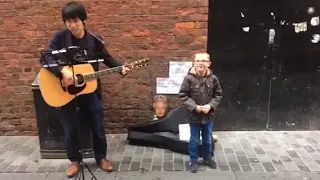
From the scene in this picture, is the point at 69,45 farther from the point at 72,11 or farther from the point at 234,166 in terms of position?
the point at 234,166

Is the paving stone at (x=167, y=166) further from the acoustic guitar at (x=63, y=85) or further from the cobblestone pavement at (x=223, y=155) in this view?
the acoustic guitar at (x=63, y=85)

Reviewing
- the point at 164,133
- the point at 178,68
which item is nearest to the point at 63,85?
the point at 164,133

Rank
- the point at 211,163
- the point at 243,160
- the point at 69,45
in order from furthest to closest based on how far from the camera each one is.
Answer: the point at 243,160
the point at 211,163
the point at 69,45

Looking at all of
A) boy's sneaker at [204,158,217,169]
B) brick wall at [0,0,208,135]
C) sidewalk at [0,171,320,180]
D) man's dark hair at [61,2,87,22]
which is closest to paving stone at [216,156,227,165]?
boy's sneaker at [204,158,217,169]

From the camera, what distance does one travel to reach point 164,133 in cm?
494

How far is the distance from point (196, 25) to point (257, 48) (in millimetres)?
881

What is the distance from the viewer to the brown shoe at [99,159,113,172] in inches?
172

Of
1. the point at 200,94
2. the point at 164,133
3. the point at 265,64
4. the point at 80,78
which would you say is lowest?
the point at 164,133

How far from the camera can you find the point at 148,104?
212 inches

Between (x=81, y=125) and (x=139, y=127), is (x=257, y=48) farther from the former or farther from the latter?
(x=81, y=125)

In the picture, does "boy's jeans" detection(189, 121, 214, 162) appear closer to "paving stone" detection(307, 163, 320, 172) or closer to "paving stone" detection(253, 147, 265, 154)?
"paving stone" detection(253, 147, 265, 154)

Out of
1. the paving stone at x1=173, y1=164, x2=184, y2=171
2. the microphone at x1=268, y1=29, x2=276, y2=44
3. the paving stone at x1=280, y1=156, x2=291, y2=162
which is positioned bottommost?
the paving stone at x1=173, y1=164, x2=184, y2=171

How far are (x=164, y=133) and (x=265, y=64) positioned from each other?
166 centimetres

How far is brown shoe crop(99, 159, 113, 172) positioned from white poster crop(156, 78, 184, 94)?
1.32 meters
